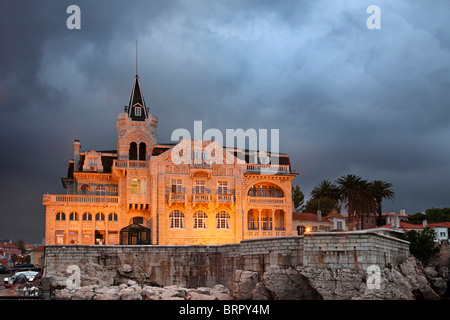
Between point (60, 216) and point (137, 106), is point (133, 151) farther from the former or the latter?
point (60, 216)

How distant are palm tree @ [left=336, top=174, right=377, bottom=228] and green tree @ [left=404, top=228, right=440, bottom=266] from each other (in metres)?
8.05

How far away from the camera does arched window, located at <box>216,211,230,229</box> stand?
65.7m

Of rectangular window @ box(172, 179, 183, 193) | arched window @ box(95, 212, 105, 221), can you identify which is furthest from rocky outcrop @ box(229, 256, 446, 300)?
arched window @ box(95, 212, 105, 221)

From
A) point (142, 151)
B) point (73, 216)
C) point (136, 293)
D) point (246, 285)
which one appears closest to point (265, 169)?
point (142, 151)

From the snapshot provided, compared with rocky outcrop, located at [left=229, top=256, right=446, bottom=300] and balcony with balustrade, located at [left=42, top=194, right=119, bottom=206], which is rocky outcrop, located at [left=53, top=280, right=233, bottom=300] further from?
balcony with balustrade, located at [left=42, top=194, right=119, bottom=206]

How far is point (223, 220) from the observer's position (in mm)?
65938

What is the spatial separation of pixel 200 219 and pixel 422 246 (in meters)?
24.8

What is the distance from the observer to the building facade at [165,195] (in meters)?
63.2
